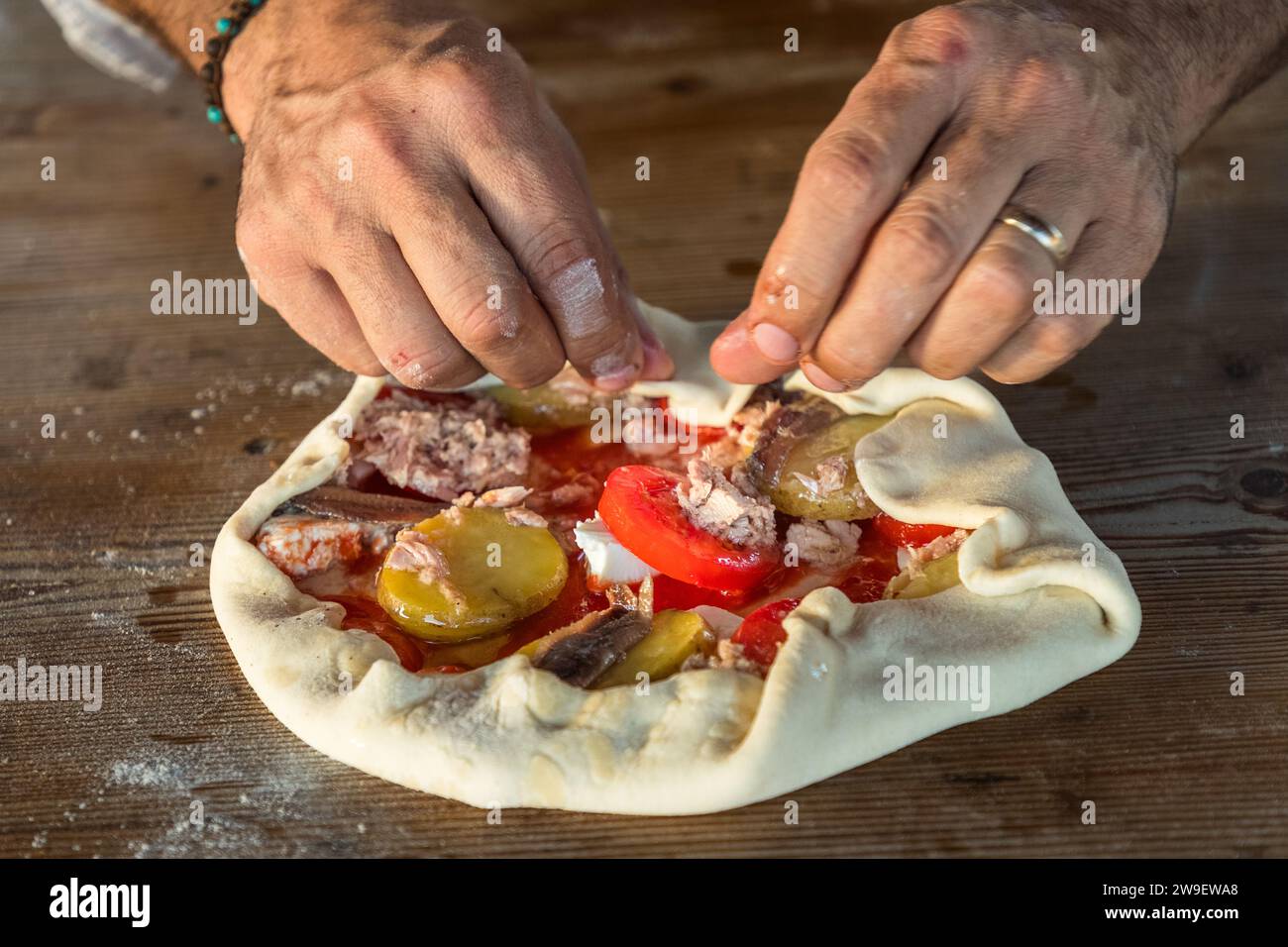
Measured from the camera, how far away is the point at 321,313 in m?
2.83

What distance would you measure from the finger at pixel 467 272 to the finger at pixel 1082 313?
43.9 inches

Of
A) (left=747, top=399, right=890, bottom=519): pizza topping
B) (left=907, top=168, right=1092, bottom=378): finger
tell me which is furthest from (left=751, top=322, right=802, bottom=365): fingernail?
(left=747, top=399, right=890, bottom=519): pizza topping

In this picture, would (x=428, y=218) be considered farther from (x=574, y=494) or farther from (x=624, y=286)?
(x=574, y=494)

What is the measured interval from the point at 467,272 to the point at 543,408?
87 cm

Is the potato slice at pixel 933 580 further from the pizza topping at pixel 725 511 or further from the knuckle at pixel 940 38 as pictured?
the knuckle at pixel 940 38

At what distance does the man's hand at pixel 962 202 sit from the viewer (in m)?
2.38

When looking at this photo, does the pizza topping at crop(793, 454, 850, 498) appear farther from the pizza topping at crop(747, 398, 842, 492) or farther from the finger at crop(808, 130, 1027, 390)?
the finger at crop(808, 130, 1027, 390)

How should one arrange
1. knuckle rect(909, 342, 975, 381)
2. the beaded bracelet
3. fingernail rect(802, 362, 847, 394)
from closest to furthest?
knuckle rect(909, 342, 975, 381) < fingernail rect(802, 362, 847, 394) < the beaded bracelet

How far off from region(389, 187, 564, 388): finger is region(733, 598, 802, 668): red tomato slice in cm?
86

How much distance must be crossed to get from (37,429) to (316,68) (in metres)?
1.65

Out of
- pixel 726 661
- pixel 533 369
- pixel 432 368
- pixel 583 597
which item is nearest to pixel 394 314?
pixel 432 368

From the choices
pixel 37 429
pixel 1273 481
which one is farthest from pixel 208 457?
pixel 1273 481

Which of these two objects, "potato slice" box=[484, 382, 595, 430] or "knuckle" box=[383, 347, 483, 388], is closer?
"knuckle" box=[383, 347, 483, 388]

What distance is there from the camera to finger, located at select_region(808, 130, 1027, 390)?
7.73ft
